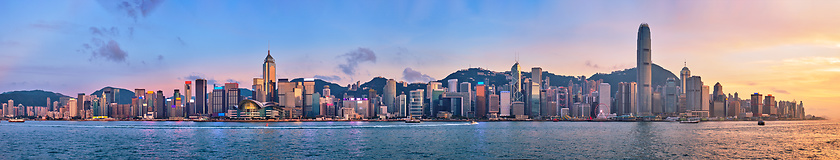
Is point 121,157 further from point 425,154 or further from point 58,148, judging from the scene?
point 425,154

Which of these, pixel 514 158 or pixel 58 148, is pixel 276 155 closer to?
pixel 514 158

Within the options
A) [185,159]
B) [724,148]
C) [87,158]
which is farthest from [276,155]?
[724,148]

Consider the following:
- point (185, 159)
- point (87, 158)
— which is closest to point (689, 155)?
point (185, 159)

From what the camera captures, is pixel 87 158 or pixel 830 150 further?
pixel 830 150

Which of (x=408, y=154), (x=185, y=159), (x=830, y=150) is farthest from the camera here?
(x=830, y=150)

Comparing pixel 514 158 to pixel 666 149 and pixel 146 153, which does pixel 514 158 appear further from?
pixel 146 153

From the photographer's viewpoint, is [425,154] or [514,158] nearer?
[514,158]

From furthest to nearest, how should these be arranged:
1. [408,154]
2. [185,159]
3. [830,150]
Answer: [830,150] → [408,154] → [185,159]
